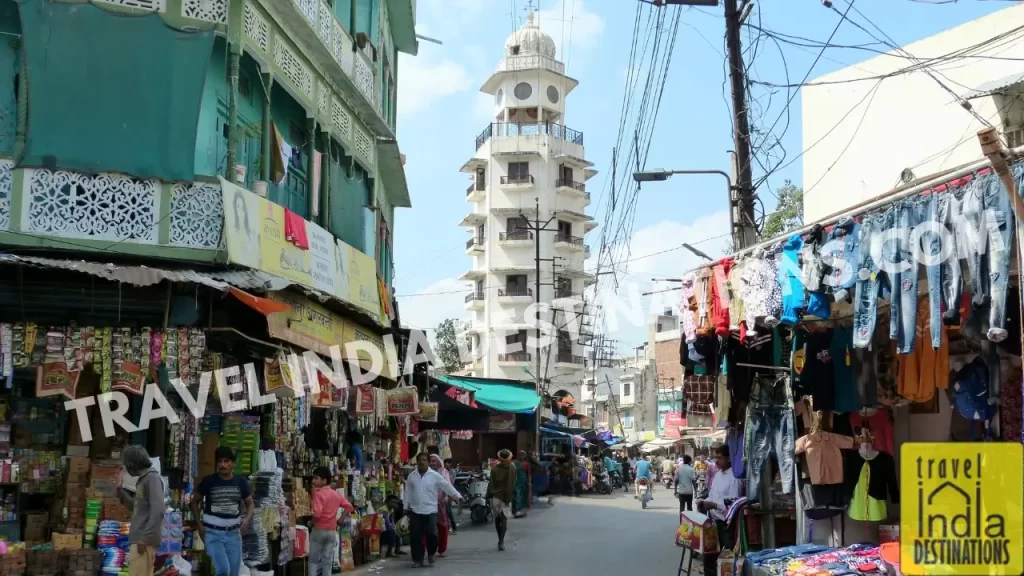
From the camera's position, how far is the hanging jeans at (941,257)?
7.20 m

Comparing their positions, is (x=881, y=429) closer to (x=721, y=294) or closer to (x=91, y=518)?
(x=721, y=294)

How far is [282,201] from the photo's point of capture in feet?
50.3

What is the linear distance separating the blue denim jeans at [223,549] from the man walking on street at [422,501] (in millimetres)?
4630

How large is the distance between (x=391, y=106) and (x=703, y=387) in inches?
456

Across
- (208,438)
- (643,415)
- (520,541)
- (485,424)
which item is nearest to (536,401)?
(485,424)

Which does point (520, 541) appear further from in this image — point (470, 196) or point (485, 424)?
point (470, 196)

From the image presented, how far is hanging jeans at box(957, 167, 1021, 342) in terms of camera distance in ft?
22.3

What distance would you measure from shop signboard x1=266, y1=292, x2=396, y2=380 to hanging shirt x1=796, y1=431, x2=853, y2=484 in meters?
6.42

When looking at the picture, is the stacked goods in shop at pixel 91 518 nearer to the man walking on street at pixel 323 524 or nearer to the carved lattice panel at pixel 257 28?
the man walking on street at pixel 323 524

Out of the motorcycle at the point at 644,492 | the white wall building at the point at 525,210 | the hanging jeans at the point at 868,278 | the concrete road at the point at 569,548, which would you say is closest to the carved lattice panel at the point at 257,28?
the concrete road at the point at 569,548

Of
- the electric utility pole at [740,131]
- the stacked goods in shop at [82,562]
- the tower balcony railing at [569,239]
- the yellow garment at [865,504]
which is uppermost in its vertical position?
the tower balcony railing at [569,239]

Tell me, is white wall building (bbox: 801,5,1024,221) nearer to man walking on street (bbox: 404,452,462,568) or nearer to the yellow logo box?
man walking on street (bbox: 404,452,462,568)

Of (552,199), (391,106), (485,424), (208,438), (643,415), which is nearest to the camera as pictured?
→ (208,438)

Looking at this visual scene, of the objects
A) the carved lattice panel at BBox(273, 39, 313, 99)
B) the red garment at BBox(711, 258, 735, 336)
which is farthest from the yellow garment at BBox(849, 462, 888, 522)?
the carved lattice panel at BBox(273, 39, 313, 99)
